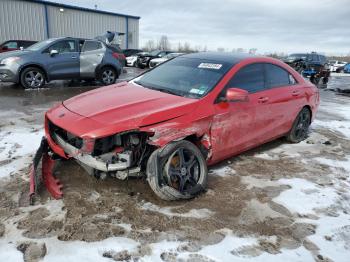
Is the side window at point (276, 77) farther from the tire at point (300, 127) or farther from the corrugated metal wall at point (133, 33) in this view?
the corrugated metal wall at point (133, 33)

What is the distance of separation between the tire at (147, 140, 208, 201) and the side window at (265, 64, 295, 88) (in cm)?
187

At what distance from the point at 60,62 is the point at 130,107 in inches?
313

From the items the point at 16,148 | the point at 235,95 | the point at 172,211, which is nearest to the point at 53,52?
the point at 16,148

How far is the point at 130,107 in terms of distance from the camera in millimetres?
3389

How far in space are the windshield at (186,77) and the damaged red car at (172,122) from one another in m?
0.01

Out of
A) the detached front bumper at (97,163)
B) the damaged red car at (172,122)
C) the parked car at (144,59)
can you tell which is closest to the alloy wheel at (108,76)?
the damaged red car at (172,122)

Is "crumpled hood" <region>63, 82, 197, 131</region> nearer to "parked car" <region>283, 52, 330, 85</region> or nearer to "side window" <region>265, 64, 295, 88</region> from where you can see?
"side window" <region>265, 64, 295, 88</region>

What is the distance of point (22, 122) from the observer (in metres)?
6.05

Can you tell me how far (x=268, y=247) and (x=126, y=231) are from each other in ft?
4.04

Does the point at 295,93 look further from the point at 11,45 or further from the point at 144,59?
the point at 144,59

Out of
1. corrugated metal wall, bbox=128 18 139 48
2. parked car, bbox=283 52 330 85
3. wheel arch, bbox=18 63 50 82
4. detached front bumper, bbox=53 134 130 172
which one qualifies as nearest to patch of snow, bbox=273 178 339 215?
detached front bumper, bbox=53 134 130 172

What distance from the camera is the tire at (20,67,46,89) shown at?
31.9 feet

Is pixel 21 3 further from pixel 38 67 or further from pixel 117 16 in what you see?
pixel 38 67

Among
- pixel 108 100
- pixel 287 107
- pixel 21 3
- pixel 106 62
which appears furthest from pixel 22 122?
pixel 21 3
